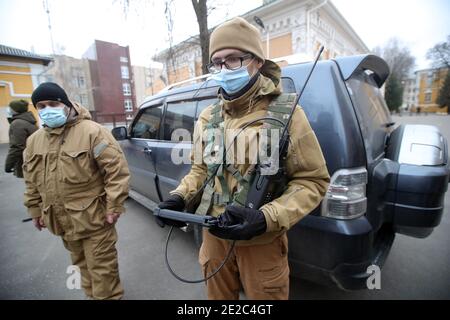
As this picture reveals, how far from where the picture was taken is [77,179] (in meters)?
1.84

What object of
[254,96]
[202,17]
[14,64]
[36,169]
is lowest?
[36,169]

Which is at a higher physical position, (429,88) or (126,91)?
(429,88)

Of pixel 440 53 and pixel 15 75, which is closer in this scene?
pixel 15 75

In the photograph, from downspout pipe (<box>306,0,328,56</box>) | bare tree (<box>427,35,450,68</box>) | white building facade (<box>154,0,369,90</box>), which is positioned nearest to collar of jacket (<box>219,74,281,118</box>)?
white building facade (<box>154,0,369,90</box>)

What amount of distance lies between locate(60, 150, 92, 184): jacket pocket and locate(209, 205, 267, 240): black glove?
134 centimetres

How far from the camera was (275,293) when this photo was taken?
1.33m

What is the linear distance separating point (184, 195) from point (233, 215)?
46cm

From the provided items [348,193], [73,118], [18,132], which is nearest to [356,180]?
[348,193]

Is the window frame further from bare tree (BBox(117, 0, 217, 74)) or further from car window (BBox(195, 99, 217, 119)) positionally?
car window (BBox(195, 99, 217, 119))

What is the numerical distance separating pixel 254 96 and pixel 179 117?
172 cm

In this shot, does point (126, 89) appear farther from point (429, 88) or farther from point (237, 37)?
Answer: point (429, 88)

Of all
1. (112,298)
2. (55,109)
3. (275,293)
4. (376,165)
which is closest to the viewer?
(275,293)

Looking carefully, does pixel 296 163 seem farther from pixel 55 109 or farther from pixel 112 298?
pixel 112 298

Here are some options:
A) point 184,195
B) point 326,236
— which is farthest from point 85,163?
point 326,236
